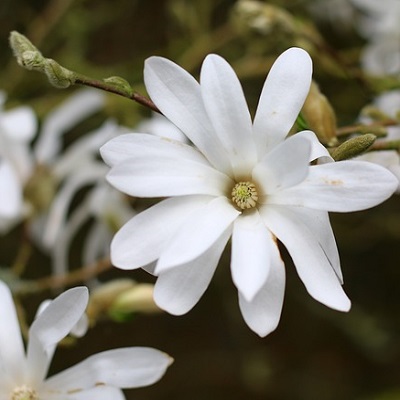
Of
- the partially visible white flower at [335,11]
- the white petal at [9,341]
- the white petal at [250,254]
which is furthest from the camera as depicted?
the partially visible white flower at [335,11]

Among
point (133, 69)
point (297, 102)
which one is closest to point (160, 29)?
point (133, 69)

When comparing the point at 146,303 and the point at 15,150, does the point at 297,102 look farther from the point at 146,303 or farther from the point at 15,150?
the point at 15,150

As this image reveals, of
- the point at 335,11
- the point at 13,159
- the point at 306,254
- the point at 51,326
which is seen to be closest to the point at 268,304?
the point at 306,254

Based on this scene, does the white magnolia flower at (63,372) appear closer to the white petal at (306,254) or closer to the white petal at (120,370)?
the white petal at (120,370)

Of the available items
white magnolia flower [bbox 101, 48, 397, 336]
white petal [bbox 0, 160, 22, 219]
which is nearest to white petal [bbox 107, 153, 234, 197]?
white magnolia flower [bbox 101, 48, 397, 336]

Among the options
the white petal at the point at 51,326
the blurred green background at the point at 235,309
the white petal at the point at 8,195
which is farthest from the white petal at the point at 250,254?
the blurred green background at the point at 235,309

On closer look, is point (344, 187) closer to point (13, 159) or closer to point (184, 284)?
point (184, 284)

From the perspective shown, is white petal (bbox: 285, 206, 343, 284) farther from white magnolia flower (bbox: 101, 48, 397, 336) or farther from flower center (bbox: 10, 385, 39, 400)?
flower center (bbox: 10, 385, 39, 400)

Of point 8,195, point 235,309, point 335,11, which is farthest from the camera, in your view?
point 235,309
